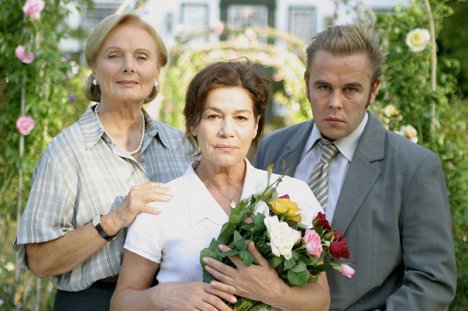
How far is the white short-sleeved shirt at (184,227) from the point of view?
2.57 meters

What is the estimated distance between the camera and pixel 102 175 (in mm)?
2951

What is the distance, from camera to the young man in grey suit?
2834 mm

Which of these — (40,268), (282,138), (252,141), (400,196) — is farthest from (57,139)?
(400,196)

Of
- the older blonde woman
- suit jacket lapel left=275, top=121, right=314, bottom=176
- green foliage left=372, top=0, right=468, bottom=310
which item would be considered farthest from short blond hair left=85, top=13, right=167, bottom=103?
green foliage left=372, top=0, right=468, bottom=310

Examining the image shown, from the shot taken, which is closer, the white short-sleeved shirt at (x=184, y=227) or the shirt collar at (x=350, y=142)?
the white short-sleeved shirt at (x=184, y=227)

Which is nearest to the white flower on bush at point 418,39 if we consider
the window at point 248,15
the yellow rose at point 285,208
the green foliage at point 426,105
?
the green foliage at point 426,105

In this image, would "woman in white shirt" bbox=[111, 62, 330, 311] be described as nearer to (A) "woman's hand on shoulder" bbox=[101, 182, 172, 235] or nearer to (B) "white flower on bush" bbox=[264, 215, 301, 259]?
(A) "woman's hand on shoulder" bbox=[101, 182, 172, 235]

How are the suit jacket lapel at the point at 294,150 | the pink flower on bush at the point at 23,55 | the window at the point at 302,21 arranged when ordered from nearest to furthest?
1. the suit jacket lapel at the point at 294,150
2. the pink flower on bush at the point at 23,55
3. the window at the point at 302,21

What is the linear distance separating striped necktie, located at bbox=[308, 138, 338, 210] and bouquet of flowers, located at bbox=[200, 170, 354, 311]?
51 cm

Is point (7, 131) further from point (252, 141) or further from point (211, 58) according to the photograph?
point (211, 58)

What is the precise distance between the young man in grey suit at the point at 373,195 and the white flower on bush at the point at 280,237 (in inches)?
20.1

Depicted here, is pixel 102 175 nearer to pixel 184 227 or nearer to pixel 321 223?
pixel 184 227

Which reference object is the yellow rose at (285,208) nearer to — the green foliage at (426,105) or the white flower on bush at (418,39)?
the green foliage at (426,105)

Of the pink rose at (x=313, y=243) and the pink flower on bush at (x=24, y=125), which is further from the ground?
the pink rose at (x=313, y=243)
